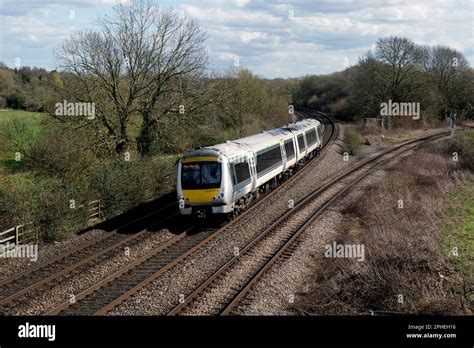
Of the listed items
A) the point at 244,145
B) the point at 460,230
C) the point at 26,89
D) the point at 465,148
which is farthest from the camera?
the point at 26,89

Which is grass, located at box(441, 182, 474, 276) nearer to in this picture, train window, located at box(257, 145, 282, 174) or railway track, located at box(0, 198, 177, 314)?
train window, located at box(257, 145, 282, 174)

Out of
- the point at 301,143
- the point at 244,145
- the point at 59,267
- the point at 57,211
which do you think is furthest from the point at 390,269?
the point at 301,143

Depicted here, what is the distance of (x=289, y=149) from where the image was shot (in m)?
28.2

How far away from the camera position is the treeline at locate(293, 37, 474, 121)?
194 feet

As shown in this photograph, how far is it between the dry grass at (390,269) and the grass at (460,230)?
30 cm

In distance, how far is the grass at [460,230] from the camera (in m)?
13.2

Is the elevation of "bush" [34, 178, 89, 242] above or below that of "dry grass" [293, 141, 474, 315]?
above

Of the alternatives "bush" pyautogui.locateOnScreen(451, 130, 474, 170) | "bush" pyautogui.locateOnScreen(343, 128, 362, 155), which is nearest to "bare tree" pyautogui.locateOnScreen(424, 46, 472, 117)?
"bush" pyautogui.locateOnScreen(343, 128, 362, 155)

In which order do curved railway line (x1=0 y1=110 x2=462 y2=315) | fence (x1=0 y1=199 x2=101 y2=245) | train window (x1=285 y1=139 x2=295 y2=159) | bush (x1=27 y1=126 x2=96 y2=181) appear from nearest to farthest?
curved railway line (x1=0 y1=110 x2=462 y2=315) → fence (x1=0 y1=199 x2=101 y2=245) → bush (x1=27 y1=126 x2=96 y2=181) → train window (x1=285 y1=139 x2=295 y2=159)

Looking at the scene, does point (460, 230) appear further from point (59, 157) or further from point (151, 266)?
point (59, 157)

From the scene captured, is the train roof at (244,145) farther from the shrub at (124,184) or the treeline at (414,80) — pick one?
the treeline at (414,80)

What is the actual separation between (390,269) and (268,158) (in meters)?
12.6

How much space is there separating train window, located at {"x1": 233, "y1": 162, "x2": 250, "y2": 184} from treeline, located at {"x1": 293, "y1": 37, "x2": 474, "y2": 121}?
4236 cm
